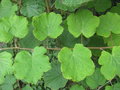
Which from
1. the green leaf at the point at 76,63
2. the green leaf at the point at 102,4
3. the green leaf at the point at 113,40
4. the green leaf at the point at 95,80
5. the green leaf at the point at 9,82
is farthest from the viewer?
the green leaf at the point at 9,82

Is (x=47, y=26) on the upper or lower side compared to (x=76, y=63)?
upper

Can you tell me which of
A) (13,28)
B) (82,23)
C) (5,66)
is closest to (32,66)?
(5,66)

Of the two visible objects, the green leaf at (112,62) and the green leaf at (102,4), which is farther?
the green leaf at (102,4)

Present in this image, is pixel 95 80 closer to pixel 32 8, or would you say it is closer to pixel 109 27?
pixel 109 27

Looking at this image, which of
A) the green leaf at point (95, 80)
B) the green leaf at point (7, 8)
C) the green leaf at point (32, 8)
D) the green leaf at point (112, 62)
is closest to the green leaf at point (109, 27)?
the green leaf at point (112, 62)

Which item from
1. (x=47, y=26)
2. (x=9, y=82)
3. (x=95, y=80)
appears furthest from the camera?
(x=9, y=82)

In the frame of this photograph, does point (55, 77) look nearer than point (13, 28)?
No

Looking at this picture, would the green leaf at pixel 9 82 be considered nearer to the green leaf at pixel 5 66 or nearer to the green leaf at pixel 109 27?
the green leaf at pixel 5 66
